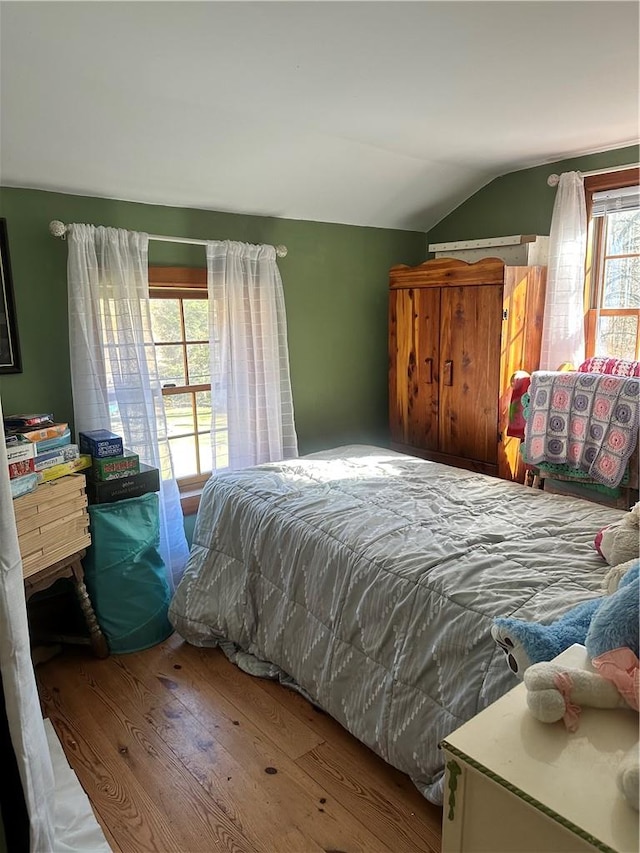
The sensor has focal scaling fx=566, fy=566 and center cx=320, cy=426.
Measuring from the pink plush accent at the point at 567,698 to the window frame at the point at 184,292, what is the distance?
2417mm

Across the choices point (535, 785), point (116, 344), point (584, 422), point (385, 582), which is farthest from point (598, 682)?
point (116, 344)

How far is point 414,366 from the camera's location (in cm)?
346

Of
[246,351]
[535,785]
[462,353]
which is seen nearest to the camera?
[535,785]

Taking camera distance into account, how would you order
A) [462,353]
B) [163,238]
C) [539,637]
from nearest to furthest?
[539,637] < [163,238] < [462,353]

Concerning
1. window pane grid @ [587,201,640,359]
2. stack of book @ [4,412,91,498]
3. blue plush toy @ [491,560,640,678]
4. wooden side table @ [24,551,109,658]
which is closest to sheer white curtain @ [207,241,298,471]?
stack of book @ [4,412,91,498]

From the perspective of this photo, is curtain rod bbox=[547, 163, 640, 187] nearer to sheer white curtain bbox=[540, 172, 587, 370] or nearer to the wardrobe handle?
sheer white curtain bbox=[540, 172, 587, 370]

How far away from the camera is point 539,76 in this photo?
1985 millimetres

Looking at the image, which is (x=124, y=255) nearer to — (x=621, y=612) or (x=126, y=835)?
(x=126, y=835)

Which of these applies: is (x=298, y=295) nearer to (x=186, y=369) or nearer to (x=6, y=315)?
(x=186, y=369)

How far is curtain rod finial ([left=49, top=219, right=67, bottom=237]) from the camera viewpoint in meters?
Result: 2.38

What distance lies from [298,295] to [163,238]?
2.93ft

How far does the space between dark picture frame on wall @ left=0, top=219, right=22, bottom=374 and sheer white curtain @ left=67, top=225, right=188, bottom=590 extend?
224 millimetres

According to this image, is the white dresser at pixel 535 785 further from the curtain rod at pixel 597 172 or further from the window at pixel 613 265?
the curtain rod at pixel 597 172

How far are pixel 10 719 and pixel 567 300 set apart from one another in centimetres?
290
